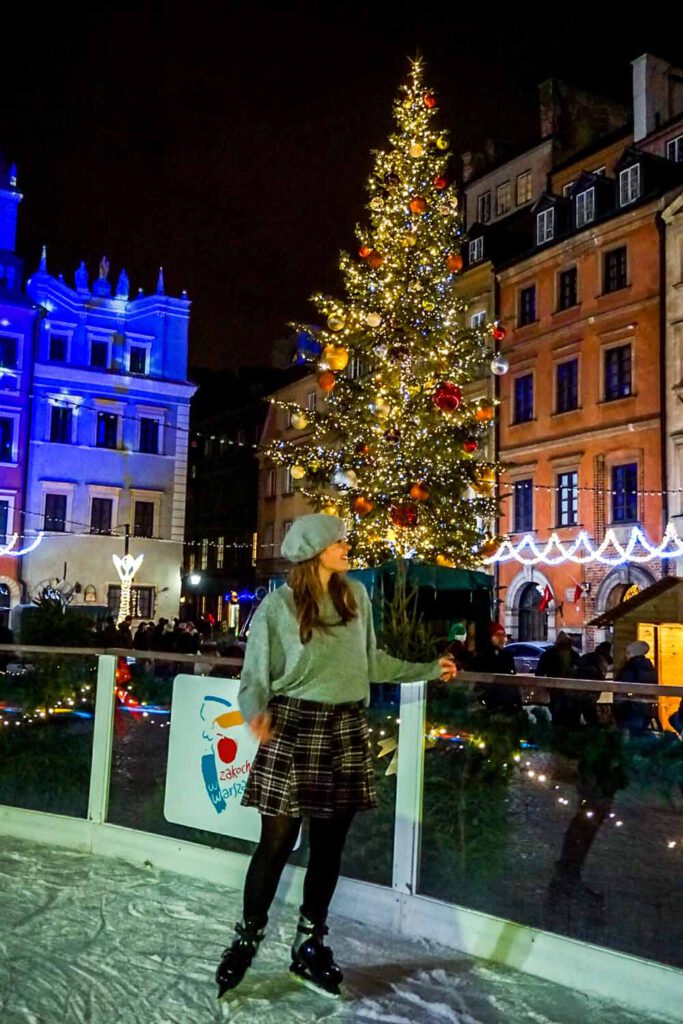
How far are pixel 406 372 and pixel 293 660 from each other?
37.1 feet

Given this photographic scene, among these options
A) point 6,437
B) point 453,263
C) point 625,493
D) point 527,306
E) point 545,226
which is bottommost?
point 625,493

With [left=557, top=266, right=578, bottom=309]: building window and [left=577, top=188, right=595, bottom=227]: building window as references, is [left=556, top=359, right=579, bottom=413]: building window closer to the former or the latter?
[left=557, top=266, right=578, bottom=309]: building window

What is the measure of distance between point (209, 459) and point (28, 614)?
187ft

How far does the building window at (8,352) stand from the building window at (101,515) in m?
6.52

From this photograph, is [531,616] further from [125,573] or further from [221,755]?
[221,755]

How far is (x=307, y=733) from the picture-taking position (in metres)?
4.64

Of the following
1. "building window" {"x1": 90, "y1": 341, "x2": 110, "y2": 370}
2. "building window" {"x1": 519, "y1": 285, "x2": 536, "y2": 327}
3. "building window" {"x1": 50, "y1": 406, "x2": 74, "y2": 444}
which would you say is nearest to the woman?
"building window" {"x1": 519, "y1": 285, "x2": 536, "y2": 327}

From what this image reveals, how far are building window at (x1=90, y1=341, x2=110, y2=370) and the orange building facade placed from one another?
1797 centimetres

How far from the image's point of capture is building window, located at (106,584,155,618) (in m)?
43.9

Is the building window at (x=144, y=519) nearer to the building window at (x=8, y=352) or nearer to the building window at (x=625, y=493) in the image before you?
the building window at (x=8, y=352)

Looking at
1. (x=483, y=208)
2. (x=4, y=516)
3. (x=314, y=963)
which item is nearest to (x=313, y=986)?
(x=314, y=963)

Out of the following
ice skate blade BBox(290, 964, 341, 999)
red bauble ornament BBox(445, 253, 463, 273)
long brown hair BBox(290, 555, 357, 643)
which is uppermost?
red bauble ornament BBox(445, 253, 463, 273)

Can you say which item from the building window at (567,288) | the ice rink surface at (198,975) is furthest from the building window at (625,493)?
the ice rink surface at (198,975)

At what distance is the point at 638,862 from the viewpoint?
527 centimetres
